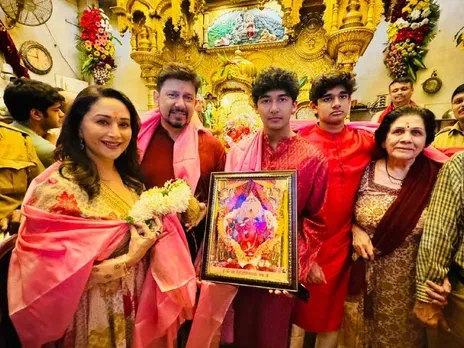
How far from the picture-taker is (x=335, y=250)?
6.01 ft

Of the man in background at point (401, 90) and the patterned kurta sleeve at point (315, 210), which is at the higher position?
the man in background at point (401, 90)

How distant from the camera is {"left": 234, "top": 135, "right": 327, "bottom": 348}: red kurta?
161 centimetres

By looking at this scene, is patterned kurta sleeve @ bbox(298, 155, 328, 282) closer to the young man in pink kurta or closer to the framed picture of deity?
the young man in pink kurta

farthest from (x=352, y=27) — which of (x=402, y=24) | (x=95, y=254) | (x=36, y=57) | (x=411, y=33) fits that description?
(x=36, y=57)

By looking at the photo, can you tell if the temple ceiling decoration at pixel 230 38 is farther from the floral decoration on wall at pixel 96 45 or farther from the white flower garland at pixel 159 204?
the white flower garland at pixel 159 204

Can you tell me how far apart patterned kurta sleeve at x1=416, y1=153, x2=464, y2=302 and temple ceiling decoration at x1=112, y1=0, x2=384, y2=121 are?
3.64m

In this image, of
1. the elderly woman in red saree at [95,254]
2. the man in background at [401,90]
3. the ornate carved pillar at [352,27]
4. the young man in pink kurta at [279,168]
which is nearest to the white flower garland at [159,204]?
the elderly woman in red saree at [95,254]

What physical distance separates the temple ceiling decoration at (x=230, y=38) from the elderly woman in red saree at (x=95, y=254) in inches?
170

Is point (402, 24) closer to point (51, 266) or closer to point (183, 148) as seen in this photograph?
point (183, 148)

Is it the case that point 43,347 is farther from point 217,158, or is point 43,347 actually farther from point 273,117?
point 273,117

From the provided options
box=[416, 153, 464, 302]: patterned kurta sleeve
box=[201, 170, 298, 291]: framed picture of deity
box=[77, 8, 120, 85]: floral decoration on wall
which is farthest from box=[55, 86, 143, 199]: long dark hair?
box=[77, 8, 120, 85]: floral decoration on wall

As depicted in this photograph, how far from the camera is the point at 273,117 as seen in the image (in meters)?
1.62

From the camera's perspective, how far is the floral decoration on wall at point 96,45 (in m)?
5.92

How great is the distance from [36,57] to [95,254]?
6.26m
